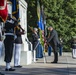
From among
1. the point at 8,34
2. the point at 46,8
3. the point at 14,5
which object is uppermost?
the point at 46,8

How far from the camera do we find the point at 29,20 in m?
42.0

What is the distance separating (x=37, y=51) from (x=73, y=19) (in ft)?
75.7

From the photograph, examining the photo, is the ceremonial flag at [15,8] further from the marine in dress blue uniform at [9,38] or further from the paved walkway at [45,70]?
the marine in dress blue uniform at [9,38]

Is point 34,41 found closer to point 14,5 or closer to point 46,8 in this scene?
point 14,5

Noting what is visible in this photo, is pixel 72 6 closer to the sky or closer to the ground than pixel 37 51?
closer to the sky

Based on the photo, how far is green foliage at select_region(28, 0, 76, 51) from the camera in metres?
41.3

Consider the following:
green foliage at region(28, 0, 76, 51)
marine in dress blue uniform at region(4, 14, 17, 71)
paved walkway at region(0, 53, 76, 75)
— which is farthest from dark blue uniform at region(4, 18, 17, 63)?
green foliage at region(28, 0, 76, 51)

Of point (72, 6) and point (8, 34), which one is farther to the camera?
point (72, 6)

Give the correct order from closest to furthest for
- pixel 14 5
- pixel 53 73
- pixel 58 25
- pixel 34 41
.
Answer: pixel 53 73 < pixel 14 5 < pixel 34 41 < pixel 58 25

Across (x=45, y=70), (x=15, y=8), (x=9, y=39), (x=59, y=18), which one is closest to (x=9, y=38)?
(x=9, y=39)

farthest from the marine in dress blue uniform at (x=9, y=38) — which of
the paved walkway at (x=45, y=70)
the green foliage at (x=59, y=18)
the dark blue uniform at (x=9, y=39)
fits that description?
the green foliage at (x=59, y=18)

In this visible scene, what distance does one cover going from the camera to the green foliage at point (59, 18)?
41.3 meters

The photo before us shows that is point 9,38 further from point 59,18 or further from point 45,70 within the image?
point 59,18

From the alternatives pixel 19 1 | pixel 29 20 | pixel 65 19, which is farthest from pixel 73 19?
pixel 19 1
